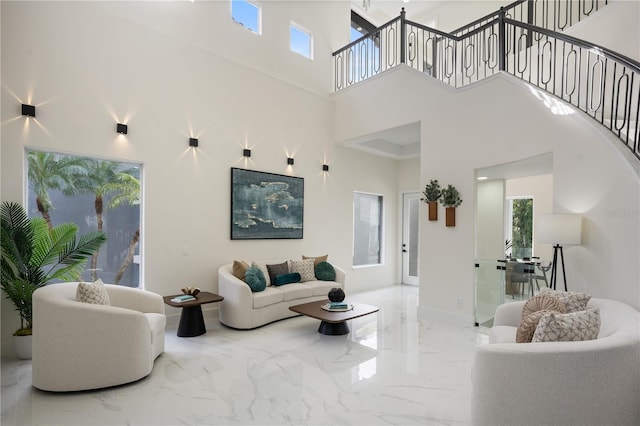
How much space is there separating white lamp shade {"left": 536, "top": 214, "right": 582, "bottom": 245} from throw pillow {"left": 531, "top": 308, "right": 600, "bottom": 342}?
146cm

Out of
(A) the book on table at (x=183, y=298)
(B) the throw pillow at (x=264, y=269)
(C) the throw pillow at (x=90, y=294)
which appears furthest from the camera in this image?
(B) the throw pillow at (x=264, y=269)

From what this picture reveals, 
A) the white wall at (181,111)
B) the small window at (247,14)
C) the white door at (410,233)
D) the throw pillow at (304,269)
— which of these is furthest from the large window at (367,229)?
the small window at (247,14)

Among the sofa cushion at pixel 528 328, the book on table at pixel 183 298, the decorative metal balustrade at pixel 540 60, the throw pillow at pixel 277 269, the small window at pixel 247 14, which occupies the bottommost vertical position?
the book on table at pixel 183 298

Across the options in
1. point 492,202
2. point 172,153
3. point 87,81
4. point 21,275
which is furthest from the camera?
point 492,202

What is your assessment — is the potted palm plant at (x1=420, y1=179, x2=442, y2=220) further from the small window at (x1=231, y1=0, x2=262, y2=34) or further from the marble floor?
the small window at (x1=231, y1=0, x2=262, y2=34)

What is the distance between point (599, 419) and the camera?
2.00 metres

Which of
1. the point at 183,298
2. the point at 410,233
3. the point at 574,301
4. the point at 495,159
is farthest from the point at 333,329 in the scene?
the point at 410,233

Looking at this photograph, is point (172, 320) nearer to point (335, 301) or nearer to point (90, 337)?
point (90, 337)

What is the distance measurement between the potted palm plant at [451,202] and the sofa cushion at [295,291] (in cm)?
238

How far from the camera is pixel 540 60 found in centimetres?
539

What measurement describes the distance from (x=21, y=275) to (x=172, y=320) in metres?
1.88

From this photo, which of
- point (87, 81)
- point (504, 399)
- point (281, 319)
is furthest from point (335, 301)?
point (87, 81)

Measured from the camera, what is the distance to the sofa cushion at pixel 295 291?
5172mm

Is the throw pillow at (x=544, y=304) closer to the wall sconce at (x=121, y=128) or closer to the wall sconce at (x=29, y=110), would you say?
the wall sconce at (x=121, y=128)
